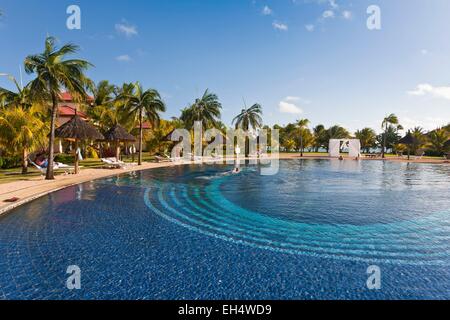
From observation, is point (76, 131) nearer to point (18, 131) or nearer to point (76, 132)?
point (76, 132)

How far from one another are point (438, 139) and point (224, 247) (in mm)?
56170

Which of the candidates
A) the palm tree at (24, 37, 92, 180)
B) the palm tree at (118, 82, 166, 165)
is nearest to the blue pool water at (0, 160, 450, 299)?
the palm tree at (24, 37, 92, 180)

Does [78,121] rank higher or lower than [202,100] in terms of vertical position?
lower

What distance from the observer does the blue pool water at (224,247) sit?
175 inches

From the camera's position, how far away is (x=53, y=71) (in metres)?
12.7

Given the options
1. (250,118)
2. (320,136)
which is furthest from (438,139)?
(250,118)

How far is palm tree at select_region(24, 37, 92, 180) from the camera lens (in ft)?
41.4

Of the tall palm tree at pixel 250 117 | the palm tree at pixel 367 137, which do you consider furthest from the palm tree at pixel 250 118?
the palm tree at pixel 367 137

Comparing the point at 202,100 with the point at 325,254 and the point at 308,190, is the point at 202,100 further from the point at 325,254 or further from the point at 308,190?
the point at 325,254

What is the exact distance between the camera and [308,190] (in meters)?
13.6

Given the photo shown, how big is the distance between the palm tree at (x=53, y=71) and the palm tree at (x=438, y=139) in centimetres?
5679
